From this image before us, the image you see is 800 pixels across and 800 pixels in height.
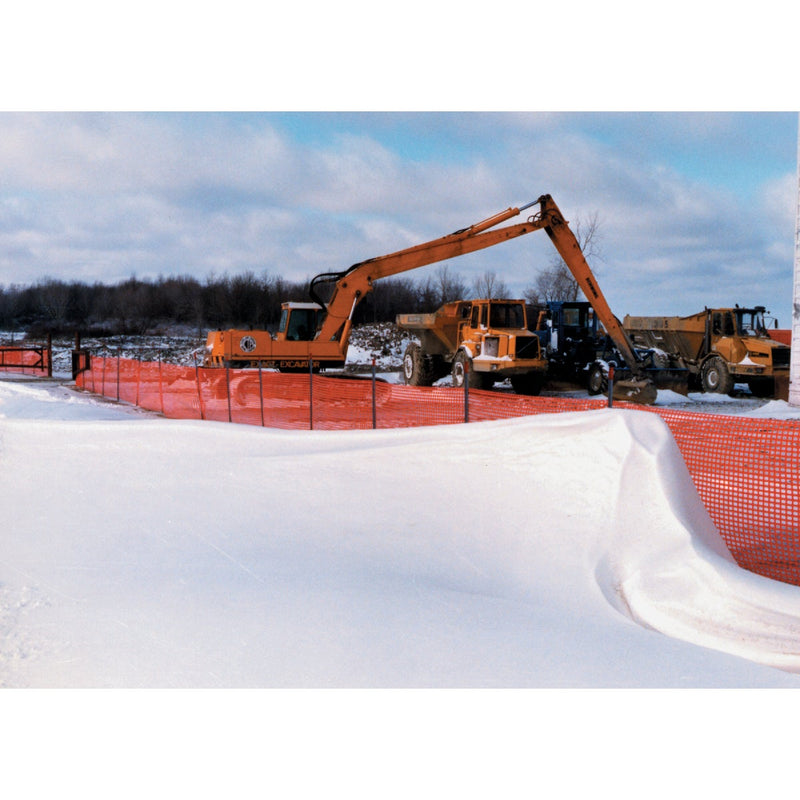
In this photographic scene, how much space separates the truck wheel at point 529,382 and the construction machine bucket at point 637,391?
71.7 inches

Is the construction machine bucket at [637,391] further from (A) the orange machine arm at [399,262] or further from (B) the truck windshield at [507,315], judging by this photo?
(A) the orange machine arm at [399,262]

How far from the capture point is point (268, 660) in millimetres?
4504

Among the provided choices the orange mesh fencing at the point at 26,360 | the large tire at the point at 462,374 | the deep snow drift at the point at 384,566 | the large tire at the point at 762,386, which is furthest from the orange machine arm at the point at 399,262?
the orange mesh fencing at the point at 26,360

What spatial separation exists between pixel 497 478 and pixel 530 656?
301cm

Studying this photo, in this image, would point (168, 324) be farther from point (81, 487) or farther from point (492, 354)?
point (81, 487)

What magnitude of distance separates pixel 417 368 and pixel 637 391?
595 centimetres

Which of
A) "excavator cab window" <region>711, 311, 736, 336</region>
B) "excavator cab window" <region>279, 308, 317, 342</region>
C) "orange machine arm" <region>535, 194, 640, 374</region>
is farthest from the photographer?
"excavator cab window" <region>279, 308, 317, 342</region>

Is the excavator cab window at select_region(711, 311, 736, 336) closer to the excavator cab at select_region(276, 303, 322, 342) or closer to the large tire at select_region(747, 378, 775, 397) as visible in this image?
the large tire at select_region(747, 378, 775, 397)

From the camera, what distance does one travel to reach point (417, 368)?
71.3 ft

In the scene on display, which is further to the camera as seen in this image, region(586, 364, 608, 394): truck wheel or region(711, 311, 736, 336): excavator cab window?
region(711, 311, 736, 336): excavator cab window

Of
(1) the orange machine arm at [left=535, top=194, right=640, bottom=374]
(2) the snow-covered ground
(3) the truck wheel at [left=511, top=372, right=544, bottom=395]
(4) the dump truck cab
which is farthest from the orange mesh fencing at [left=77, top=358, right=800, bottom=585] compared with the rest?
(1) the orange machine arm at [left=535, top=194, right=640, bottom=374]

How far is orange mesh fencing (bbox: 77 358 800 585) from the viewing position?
732 cm

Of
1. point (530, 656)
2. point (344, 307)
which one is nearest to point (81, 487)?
point (530, 656)

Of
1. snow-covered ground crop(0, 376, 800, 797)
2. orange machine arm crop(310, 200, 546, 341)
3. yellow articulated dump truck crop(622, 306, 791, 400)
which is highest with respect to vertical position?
orange machine arm crop(310, 200, 546, 341)
